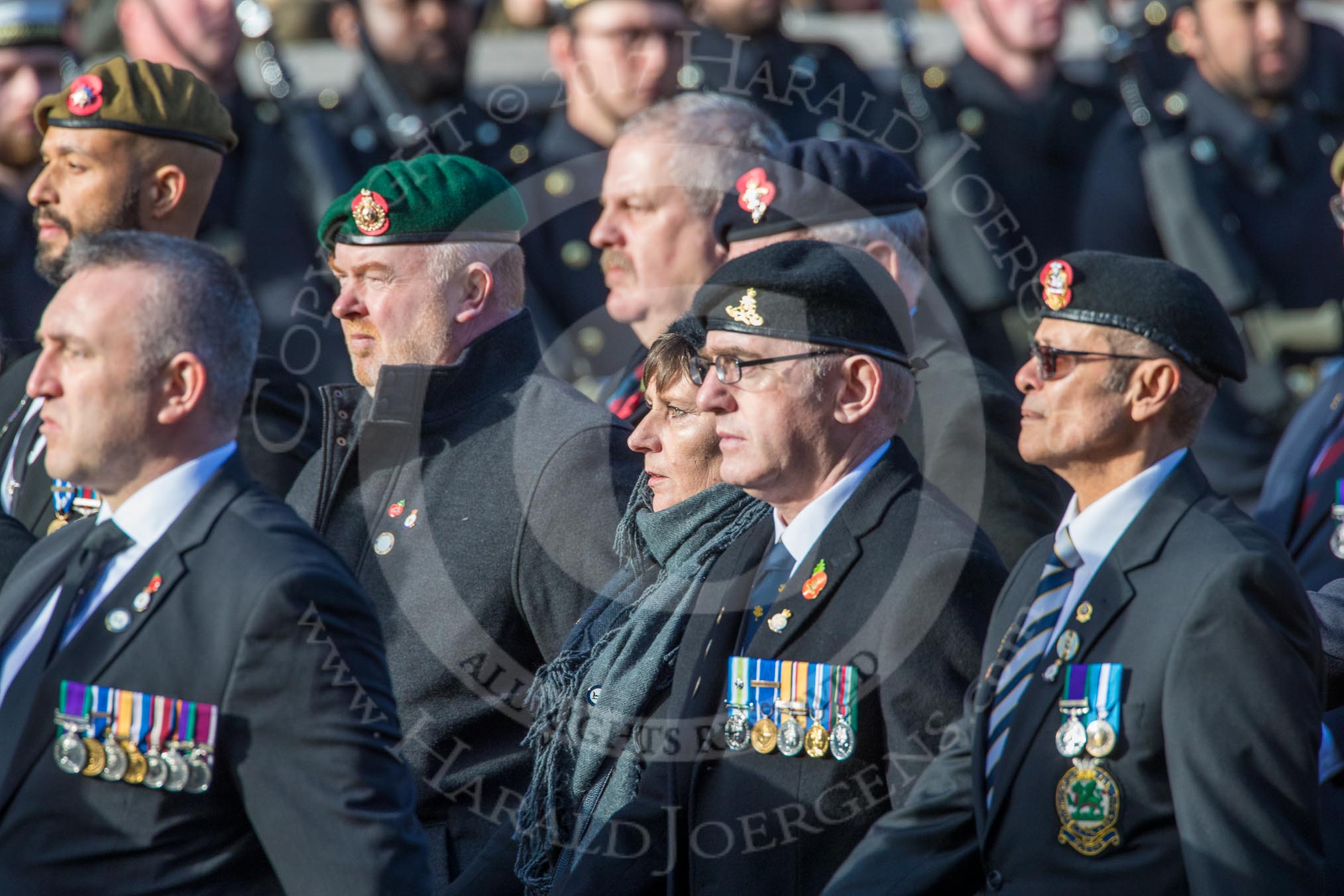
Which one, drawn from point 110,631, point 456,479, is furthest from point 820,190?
point 110,631

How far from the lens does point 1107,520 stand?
3736 millimetres

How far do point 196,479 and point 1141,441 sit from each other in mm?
1651

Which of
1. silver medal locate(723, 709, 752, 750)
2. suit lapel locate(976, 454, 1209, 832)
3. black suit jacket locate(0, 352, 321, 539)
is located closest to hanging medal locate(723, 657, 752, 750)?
silver medal locate(723, 709, 752, 750)

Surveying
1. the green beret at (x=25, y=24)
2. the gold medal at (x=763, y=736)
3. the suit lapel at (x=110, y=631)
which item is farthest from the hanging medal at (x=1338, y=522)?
the green beret at (x=25, y=24)

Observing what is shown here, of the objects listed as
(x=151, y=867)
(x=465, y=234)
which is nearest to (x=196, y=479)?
(x=151, y=867)

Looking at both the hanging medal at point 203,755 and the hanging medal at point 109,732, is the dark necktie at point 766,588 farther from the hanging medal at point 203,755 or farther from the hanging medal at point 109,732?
the hanging medal at point 109,732

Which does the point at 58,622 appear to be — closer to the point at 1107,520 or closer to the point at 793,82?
the point at 1107,520

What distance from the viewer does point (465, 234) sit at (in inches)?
195

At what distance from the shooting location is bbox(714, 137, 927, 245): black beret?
540 cm

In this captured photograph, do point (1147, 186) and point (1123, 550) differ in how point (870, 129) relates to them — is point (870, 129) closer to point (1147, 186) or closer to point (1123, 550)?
point (1147, 186)

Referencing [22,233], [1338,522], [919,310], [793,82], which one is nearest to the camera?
[1338,522]

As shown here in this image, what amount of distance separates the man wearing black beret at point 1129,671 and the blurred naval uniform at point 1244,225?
4.45 metres

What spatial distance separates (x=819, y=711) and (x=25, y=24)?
19.7 feet

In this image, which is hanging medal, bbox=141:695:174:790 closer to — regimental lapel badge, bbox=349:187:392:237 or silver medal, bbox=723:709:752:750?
silver medal, bbox=723:709:752:750
